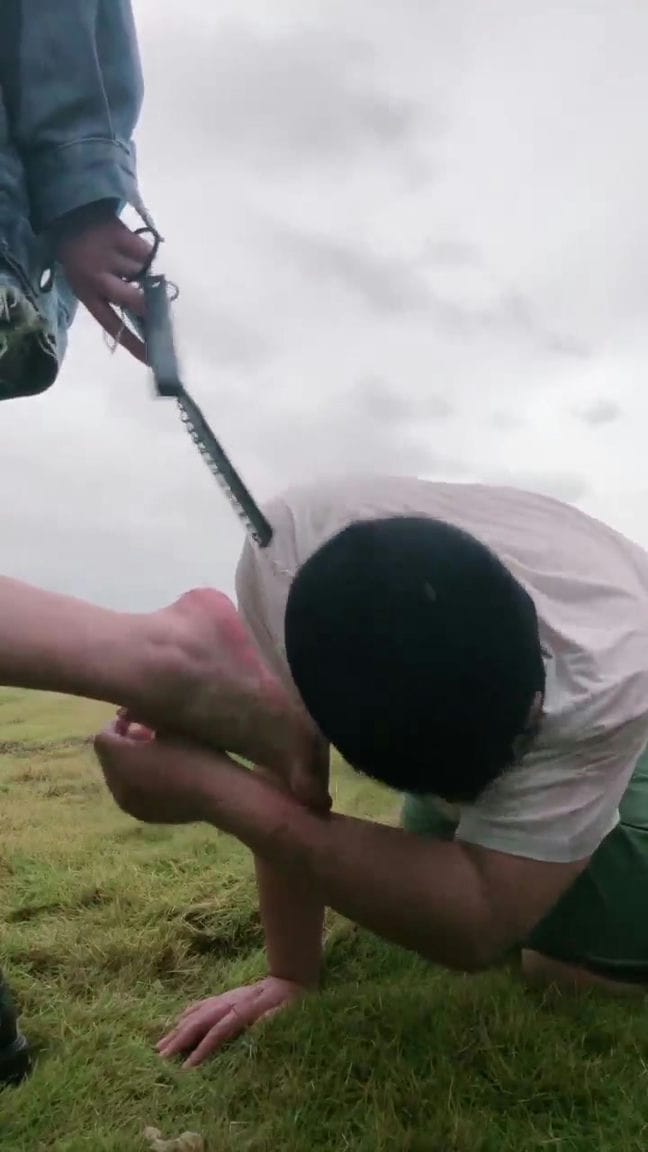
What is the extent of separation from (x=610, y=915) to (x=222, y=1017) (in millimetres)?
435

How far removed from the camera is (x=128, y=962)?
130cm

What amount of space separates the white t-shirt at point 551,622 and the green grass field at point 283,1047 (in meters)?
0.20

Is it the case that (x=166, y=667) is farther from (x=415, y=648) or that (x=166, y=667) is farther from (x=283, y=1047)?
(x=283, y=1047)

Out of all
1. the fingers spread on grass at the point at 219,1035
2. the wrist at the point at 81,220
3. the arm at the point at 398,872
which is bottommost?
the fingers spread on grass at the point at 219,1035

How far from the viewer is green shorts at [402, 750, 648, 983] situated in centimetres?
118

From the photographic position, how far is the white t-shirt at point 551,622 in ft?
3.02

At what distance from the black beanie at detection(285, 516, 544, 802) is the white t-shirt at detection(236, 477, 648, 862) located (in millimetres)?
98

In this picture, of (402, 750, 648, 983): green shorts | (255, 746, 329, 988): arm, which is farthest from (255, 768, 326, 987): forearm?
(402, 750, 648, 983): green shorts

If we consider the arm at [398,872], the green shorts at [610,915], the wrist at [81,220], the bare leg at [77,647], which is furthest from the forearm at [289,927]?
the wrist at [81,220]

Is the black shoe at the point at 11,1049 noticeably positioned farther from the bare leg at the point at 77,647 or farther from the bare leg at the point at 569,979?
the bare leg at the point at 569,979

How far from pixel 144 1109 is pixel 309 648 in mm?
501

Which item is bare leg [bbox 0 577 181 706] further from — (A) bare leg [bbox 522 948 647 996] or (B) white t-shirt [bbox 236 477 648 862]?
(A) bare leg [bbox 522 948 647 996]

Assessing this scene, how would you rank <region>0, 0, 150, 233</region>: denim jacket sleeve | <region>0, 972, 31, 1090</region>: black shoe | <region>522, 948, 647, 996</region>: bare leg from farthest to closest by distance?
<region>522, 948, 647, 996</region>: bare leg
<region>0, 972, 31, 1090</region>: black shoe
<region>0, 0, 150, 233</region>: denim jacket sleeve

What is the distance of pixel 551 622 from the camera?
93cm
